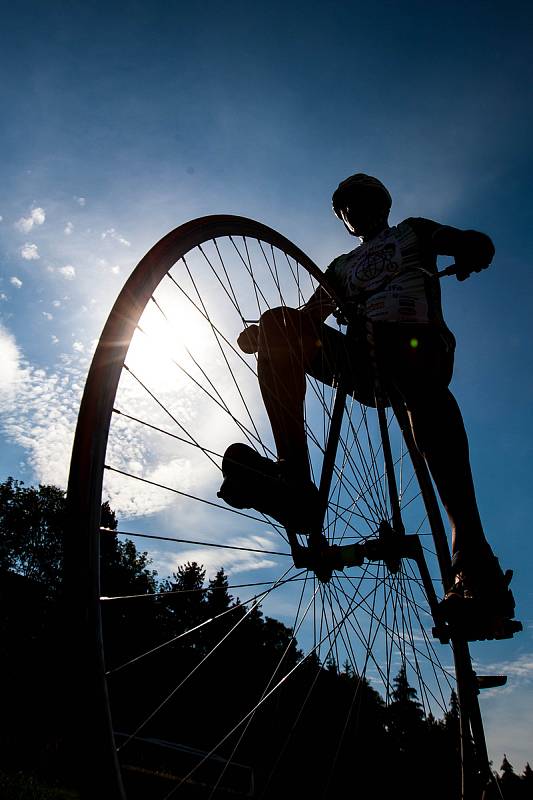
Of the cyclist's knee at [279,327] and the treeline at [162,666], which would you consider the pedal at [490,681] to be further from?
the treeline at [162,666]

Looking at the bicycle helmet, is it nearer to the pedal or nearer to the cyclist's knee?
the cyclist's knee

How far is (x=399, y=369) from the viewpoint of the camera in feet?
7.73

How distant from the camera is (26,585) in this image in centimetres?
3119

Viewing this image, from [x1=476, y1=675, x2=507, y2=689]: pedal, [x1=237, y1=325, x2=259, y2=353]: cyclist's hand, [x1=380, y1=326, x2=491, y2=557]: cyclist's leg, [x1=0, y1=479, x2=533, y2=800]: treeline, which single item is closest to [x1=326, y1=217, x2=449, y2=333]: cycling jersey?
[x1=380, y1=326, x2=491, y2=557]: cyclist's leg

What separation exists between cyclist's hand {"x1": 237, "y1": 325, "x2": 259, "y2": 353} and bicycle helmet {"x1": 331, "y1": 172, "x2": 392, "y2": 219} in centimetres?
112

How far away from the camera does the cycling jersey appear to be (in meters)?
2.43

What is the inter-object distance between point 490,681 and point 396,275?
7.98 feet

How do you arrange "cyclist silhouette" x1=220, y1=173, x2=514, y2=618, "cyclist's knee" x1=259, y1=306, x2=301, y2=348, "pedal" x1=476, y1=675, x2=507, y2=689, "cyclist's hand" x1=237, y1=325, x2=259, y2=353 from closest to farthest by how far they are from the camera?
"cyclist silhouette" x1=220, y1=173, x2=514, y2=618 < "cyclist's knee" x1=259, y1=306, x2=301, y2=348 < "cyclist's hand" x1=237, y1=325, x2=259, y2=353 < "pedal" x1=476, y1=675, x2=507, y2=689

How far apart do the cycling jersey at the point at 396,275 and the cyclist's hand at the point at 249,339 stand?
0.63 m

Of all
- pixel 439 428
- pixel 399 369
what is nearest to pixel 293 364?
pixel 399 369

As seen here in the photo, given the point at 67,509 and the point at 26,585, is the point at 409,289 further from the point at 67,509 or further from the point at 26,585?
the point at 26,585

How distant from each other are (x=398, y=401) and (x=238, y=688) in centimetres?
4528

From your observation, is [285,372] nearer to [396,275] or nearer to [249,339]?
[249,339]

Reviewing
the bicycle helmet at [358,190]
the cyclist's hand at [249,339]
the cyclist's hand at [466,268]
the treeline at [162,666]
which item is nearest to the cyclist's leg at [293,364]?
the cyclist's hand at [249,339]
